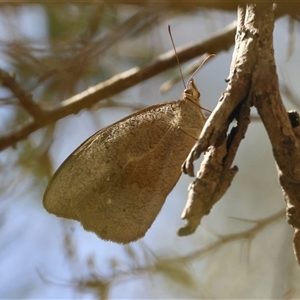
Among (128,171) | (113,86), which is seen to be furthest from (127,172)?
(113,86)

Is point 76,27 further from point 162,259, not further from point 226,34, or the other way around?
point 162,259

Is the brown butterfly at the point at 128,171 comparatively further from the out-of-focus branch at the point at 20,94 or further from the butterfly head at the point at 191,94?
the out-of-focus branch at the point at 20,94

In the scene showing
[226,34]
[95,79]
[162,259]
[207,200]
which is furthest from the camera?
[95,79]

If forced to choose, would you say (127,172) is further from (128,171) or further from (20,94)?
(20,94)

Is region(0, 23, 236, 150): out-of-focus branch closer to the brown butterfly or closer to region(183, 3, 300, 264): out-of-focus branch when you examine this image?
the brown butterfly

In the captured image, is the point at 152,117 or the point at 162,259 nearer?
the point at 152,117

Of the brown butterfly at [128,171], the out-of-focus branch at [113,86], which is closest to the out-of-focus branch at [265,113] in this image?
the brown butterfly at [128,171]

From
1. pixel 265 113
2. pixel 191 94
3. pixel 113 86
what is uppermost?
pixel 113 86

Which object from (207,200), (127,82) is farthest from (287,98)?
(207,200)
